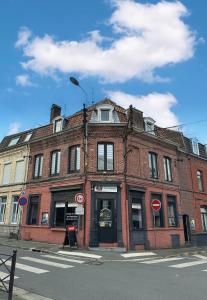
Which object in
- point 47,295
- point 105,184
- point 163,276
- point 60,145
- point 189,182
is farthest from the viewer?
point 189,182

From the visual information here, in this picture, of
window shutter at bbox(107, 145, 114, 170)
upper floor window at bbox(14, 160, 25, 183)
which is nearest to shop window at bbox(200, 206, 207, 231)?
window shutter at bbox(107, 145, 114, 170)

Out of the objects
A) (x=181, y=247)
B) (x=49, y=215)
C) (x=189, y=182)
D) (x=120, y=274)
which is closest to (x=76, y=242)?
(x=49, y=215)

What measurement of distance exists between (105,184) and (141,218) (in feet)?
11.4

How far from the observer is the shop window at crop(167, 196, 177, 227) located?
2006 cm

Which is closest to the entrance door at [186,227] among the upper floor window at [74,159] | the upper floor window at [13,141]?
the upper floor window at [74,159]

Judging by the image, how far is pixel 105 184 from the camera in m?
16.8

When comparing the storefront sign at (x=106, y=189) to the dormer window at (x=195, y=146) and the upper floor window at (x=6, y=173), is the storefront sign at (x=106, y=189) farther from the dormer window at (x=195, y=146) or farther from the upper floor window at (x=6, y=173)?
the dormer window at (x=195, y=146)

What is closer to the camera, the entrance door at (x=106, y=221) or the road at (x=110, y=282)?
the road at (x=110, y=282)

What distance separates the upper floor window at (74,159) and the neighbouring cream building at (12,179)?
15.7ft

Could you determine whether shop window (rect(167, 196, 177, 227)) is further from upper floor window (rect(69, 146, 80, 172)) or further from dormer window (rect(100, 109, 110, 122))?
dormer window (rect(100, 109, 110, 122))

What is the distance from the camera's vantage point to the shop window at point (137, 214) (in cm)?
1729

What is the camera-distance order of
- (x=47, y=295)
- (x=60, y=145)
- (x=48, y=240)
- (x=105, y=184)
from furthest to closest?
(x=60, y=145)
(x=48, y=240)
(x=105, y=184)
(x=47, y=295)

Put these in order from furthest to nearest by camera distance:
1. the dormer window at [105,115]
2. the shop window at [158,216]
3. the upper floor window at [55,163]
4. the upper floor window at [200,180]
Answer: the upper floor window at [200,180], the upper floor window at [55,163], the shop window at [158,216], the dormer window at [105,115]

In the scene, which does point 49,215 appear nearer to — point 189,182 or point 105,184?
point 105,184
